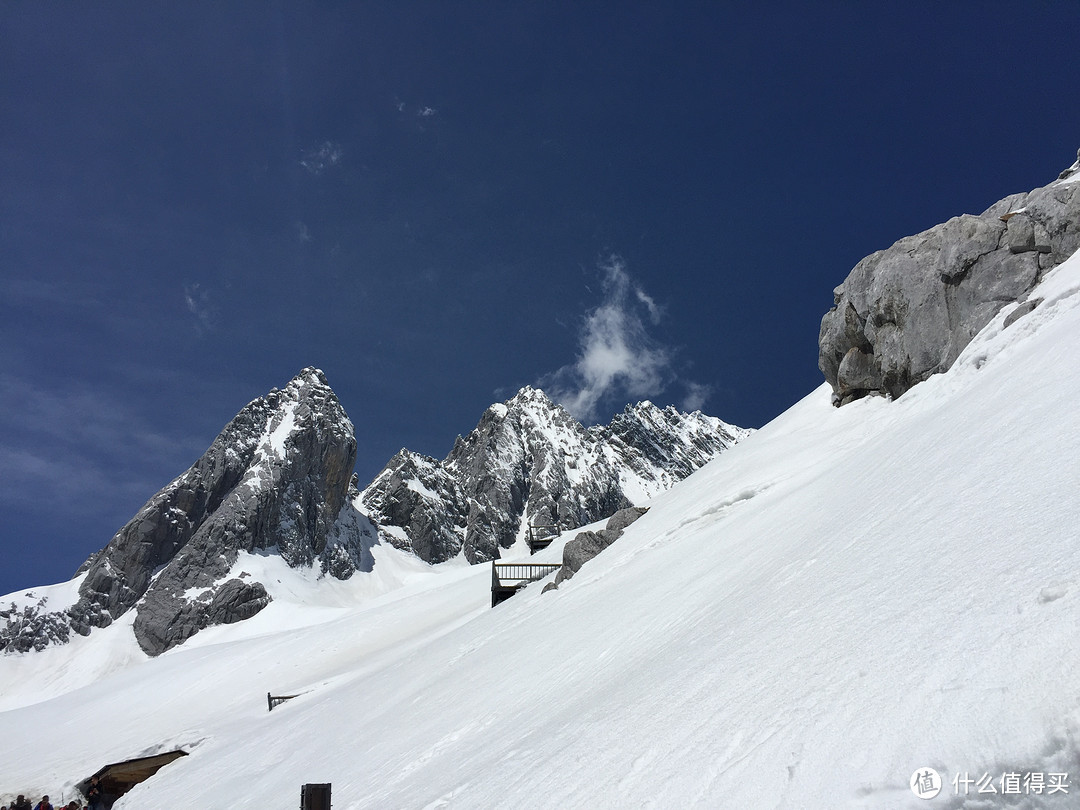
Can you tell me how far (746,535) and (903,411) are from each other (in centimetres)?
728

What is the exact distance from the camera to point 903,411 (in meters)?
17.0

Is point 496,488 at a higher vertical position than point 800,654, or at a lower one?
higher

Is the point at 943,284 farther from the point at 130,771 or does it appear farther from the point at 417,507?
the point at 417,507

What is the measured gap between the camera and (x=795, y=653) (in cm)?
554

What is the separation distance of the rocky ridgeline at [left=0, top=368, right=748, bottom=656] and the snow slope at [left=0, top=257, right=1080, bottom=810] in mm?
94041

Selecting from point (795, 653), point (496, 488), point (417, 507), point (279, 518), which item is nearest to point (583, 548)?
point (795, 653)

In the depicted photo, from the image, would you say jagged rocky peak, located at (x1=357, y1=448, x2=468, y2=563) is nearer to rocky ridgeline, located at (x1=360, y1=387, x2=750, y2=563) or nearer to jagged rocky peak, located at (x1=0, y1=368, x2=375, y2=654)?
rocky ridgeline, located at (x1=360, y1=387, x2=750, y2=563)

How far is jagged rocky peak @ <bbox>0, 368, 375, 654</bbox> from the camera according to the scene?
99812mm

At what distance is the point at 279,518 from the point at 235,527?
7.67m

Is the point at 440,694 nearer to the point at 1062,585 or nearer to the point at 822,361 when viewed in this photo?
the point at 1062,585

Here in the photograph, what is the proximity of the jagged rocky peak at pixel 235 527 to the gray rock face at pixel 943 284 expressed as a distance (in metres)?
97.4

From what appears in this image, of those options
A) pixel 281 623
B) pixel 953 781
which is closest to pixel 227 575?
pixel 281 623

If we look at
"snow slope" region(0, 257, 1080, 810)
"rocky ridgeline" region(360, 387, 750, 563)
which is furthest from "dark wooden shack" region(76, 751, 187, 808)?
"rocky ridgeline" region(360, 387, 750, 563)

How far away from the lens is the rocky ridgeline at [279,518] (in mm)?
100250
